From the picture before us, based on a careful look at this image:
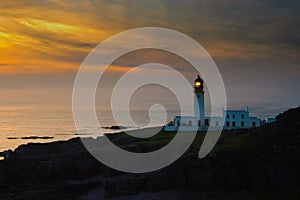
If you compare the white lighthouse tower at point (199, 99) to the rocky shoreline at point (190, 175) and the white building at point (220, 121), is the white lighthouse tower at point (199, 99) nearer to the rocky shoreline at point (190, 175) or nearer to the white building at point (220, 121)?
the white building at point (220, 121)

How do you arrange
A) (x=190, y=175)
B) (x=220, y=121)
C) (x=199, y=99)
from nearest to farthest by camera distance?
(x=190, y=175)
(x=220, y=121)
(x=199, y=99)

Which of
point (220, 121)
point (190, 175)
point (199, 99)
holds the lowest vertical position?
point (190, 175)

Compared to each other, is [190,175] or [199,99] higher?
[199,99]

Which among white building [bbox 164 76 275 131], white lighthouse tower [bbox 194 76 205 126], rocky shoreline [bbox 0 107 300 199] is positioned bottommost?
rocky shoreline [bbox 0 107 300 199]

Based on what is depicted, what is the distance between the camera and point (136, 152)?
47.7 m

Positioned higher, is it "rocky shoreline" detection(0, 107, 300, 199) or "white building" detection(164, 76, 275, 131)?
"white building" detection(164, 76, 275, 131)

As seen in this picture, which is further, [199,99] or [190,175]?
[199,99]

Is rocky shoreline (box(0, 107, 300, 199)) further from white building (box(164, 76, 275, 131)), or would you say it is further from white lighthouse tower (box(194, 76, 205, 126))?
white lighthouse tower (box(194, 76, 205, 126))

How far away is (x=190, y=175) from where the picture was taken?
3850cm

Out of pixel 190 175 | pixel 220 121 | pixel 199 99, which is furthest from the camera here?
pixel 199 99

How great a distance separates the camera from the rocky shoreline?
36.8 meters

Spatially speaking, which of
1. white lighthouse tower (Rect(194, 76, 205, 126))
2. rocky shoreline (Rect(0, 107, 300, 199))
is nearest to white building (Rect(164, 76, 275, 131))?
white lighthouse tower (Rect(194, 76, 205, 126))

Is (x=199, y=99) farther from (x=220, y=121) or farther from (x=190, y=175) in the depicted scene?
(x=190, y=175)

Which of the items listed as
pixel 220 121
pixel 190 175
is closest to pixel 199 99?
pixel 220 121
